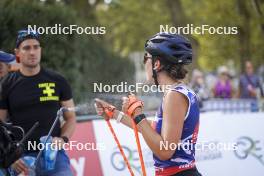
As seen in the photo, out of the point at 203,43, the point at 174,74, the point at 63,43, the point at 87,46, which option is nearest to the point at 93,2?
the point at 203,43

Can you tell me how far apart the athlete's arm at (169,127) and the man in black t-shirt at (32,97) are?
1679 millimetres

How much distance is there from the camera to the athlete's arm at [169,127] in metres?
3.42

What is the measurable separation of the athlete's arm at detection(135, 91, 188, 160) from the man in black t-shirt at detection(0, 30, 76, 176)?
168cm

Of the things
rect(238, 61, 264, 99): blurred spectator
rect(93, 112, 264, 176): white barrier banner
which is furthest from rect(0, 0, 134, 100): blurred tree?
rect(238, 61, 264, 99): blurred spectator

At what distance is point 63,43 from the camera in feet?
37.3

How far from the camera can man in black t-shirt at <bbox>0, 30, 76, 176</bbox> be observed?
497 cm

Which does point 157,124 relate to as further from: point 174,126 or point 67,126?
point 67,126

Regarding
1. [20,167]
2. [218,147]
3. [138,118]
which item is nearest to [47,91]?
[20,167]

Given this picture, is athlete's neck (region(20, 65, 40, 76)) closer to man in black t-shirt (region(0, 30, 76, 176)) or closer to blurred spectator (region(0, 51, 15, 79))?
man in black t-shirt (region(0, 30, 76, 176))

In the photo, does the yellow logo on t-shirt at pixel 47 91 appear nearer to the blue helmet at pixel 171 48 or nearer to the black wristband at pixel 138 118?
the blue helmet at pixel 171 48

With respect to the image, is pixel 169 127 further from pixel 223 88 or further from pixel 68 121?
pixel 223 88

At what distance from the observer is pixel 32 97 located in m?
4.98

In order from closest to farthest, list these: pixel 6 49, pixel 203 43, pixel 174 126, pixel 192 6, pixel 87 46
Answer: pixel 174 126 < pixel 6 49 < pixel 87 46 < pixel 203 43 < pixel 192 6

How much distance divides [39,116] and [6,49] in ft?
19.9
